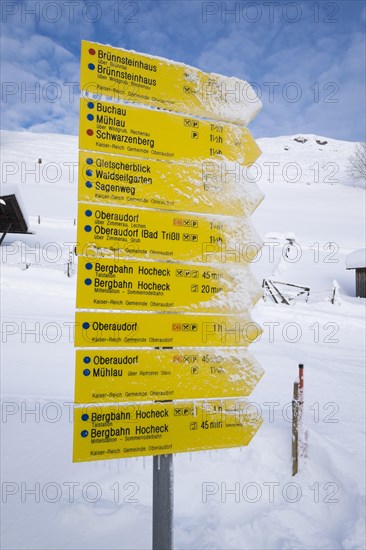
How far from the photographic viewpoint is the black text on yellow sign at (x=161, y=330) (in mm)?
1806

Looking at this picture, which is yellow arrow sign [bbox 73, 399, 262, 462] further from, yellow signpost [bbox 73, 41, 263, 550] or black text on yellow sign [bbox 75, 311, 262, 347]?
black text on yellow sign [bbox 75, 311, 262, 347]

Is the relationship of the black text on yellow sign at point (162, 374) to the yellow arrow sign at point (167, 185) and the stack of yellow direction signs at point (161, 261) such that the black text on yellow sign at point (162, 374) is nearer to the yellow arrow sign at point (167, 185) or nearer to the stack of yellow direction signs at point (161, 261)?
the stack of yellow direction signs at point (161, 261)

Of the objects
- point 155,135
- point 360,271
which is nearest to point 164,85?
point 155,135

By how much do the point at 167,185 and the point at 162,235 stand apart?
0.85 feet

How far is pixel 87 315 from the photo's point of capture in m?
1.81

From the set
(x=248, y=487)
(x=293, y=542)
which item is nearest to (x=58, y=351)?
(x=248, y=487)

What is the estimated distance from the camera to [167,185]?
196cm

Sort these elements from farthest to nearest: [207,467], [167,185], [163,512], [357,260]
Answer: [357,260] < [207,467] < [167,185] < [163,512]

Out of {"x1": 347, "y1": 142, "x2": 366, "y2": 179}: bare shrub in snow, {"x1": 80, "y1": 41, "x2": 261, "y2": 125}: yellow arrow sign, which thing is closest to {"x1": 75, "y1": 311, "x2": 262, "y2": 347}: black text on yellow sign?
{"x1": 80, "y1": 41, "x2": 261, "y2": 125}: yellow arrow sign

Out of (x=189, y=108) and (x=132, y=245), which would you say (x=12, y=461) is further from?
(x=189, y=108)

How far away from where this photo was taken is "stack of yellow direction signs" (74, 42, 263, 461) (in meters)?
1.82

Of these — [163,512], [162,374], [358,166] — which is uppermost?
[358,166]

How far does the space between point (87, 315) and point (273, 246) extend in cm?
2845

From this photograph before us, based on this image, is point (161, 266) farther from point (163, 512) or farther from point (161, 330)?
point (163, 512)
